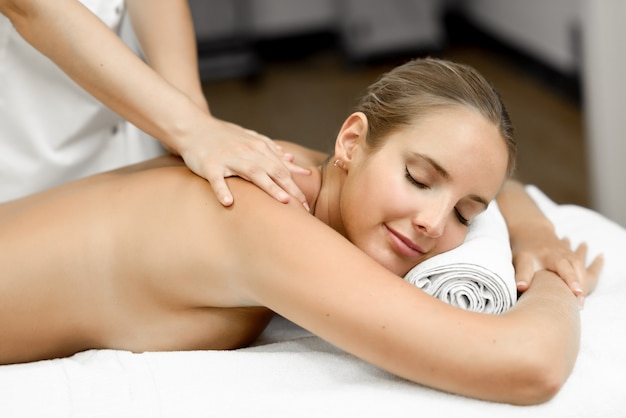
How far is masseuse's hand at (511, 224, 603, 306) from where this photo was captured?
1.44 m

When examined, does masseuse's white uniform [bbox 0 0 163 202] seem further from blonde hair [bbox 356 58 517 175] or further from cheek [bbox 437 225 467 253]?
cheek [bbox 437 225 467 253]

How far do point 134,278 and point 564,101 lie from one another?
3.56m

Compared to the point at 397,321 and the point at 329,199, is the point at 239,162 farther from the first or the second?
the point at 397,321

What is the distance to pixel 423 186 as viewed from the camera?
1307 millimetres

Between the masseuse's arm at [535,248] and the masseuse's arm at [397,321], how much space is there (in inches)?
7.9

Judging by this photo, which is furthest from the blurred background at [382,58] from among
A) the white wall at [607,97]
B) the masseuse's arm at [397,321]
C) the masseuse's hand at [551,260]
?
the masseuse's arm at [397,321]

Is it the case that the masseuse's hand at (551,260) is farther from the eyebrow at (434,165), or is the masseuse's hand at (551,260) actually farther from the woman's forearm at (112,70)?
the woman's forearm at (112,70)

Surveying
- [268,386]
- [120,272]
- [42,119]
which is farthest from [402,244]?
[42,119]

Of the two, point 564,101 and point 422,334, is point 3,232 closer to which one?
point 422,334

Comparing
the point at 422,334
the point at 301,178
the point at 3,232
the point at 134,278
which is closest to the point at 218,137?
the point at 301,178

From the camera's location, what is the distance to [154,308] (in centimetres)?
138

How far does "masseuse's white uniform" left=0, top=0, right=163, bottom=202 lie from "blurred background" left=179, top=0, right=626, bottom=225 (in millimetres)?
2048

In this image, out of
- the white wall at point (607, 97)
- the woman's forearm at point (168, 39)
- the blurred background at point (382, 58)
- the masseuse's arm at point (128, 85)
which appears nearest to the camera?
the masseuse's arm at point (128, 85)

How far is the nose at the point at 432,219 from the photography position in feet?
4.21
